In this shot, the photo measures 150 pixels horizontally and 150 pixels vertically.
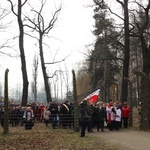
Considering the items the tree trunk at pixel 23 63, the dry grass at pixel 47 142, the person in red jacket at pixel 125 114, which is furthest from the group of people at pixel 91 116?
the tree trunk at pixel 23 63

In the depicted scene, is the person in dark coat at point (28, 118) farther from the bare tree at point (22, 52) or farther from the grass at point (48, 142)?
the bare tree at point (22, 52)

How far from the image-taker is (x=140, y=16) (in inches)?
956

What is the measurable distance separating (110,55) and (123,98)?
6.70 meters

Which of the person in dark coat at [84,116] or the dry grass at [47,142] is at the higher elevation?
the person in dark coat at [84,116]

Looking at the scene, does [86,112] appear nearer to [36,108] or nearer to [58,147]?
[58,147]

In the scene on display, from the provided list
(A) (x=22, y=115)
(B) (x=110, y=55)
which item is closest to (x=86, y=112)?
(A) (x=22, y=115)

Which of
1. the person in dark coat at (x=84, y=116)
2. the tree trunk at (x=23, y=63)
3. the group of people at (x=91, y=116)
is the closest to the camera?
the person in dark coat at (x=84, y=116)

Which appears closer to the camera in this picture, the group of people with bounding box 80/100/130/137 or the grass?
the grass

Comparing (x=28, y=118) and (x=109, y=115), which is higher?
(x=109, y=115)

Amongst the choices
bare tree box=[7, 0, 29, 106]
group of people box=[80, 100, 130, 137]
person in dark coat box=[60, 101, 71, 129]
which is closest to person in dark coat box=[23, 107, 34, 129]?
person in dark coat box=[60, 101, 71, 129]

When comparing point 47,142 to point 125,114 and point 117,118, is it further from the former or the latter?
point 125,114

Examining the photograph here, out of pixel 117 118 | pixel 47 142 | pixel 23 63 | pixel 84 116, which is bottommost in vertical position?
pixel 47 142

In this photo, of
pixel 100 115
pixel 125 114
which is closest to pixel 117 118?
pixel 125 114

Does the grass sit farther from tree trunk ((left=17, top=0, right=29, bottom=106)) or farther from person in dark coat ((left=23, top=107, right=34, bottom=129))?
tree trunk ((left=17, top=0, right=29, bottom=106))
